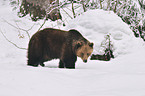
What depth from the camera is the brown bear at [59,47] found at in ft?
14.0

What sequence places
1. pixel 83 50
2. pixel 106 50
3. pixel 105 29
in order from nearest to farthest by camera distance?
1. pixel 83 50
2. pixel 106 50
3. pixel 105 29

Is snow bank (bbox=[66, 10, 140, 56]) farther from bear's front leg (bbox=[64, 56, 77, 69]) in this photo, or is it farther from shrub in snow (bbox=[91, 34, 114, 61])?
bear's front leg (bbox=[64, 56, 77, 69])

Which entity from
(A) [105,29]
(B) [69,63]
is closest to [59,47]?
(B) [69,63]

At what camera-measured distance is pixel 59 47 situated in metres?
4.45

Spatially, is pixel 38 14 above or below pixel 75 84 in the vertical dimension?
above

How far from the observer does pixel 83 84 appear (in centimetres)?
265

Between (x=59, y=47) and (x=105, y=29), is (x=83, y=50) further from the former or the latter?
(x=105, y=29)

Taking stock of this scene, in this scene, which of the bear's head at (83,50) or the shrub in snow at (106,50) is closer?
the bear's head at (83,50)

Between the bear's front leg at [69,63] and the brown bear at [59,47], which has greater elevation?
the brown bear at [59,47]

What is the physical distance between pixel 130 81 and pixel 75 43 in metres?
1.90

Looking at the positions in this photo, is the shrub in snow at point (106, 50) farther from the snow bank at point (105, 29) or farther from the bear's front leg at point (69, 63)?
the bear's front leg at point (69, 63)

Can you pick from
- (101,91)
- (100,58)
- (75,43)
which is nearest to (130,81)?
(101,91)

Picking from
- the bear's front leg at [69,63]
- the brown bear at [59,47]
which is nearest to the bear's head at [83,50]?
the brown bear at [59,47]

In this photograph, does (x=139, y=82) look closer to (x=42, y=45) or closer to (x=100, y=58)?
(x=42, y=45)
